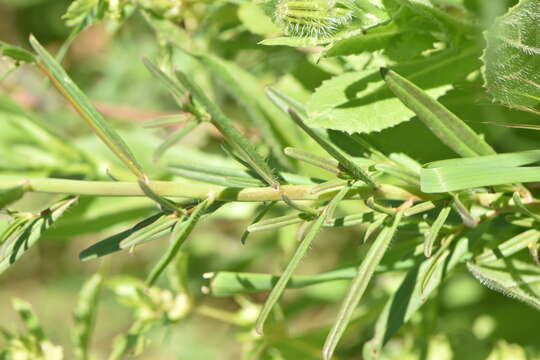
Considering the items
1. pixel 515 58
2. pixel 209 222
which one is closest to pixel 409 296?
pixel 515 58

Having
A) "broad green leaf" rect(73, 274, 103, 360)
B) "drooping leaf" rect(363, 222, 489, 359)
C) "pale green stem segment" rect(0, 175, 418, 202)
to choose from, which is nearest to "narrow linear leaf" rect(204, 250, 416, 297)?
"drooping leaf" rect(363, 222, 489, 359)

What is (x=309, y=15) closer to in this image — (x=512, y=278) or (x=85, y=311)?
(x=512, y=278)

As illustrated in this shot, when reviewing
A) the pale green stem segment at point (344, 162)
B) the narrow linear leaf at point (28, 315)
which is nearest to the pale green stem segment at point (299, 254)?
the pale green stem segment at point (344, 162)

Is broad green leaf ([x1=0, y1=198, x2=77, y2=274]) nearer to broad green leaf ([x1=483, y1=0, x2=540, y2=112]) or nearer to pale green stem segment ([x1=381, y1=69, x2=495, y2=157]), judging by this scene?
pale green stem segment ([x1=381, y1=69, x2=495, y2=157])

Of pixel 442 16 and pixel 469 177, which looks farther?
pixel 442 16

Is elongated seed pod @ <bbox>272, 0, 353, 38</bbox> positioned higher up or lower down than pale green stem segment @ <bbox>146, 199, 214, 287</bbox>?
higher up
